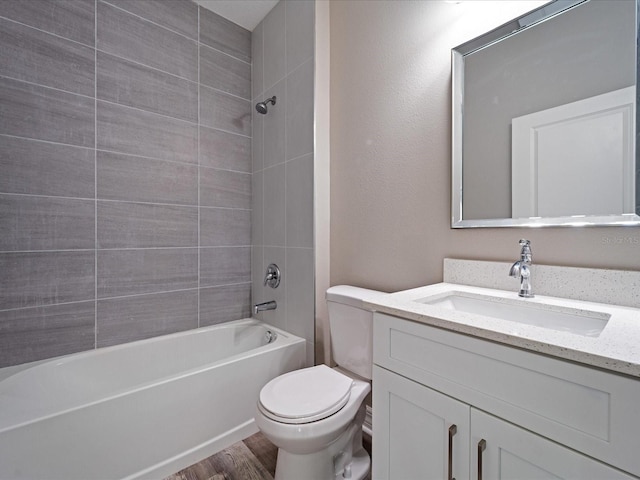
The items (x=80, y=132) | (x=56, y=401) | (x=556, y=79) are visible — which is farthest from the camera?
(x=80, y=132)

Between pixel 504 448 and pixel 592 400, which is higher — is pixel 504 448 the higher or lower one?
the lower one

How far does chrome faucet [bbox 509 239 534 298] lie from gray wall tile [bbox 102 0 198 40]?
2397 mm

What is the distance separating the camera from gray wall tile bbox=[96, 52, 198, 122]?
67.8 inches

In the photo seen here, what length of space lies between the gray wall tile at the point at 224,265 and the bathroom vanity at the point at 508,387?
5.05 feet

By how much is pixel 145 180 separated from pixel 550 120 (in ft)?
6.91

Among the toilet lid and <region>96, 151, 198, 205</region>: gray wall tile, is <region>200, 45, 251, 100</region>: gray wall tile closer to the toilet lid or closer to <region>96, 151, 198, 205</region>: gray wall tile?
<region>96, 151, 198, 205</region>: gray wall tile

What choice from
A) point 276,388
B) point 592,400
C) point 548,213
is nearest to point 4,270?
point 276,388

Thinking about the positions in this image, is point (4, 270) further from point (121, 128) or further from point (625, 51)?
point (625, 51)

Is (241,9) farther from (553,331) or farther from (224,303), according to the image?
(553,331)

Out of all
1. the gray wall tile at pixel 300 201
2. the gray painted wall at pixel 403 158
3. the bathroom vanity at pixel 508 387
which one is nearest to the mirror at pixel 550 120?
the gray painted wall at pixel 403 158

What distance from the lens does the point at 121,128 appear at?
1770 millimetres

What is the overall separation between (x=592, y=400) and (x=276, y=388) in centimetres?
103

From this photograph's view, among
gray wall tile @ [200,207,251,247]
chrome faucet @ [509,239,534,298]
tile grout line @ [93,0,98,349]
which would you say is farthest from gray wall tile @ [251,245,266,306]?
chrome faucet @ [509,239,534,298]

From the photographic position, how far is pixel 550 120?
1.03 meters
